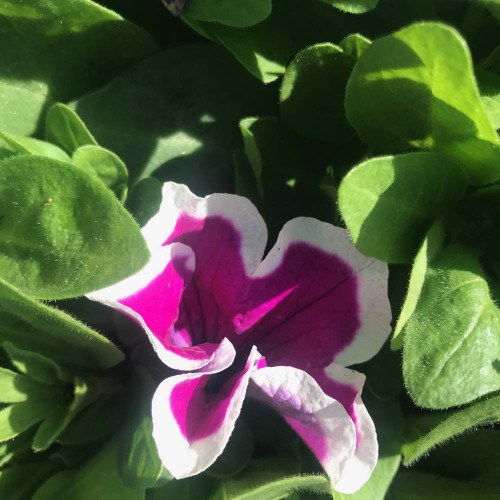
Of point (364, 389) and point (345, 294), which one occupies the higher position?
point (345, 294)

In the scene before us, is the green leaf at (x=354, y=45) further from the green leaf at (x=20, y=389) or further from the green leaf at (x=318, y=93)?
the green leaf at (x=20, y=389)

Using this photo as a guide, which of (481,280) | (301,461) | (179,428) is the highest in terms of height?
(481,280)

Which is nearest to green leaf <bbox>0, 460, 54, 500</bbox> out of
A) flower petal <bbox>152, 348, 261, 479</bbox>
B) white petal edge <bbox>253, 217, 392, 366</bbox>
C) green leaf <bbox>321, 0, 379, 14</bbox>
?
flower petal <bbox>152, 348, 261, 479</bbox>

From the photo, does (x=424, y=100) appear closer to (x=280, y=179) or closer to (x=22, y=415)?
(x=280, y=179)

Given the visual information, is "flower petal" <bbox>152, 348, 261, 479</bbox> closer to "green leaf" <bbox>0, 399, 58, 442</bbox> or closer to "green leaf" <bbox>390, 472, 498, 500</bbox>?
"green leaf" <bbox>0, 399, 58, 442</bbox>

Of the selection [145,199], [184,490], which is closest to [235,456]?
[184,490]

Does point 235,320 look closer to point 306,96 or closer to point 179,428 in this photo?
point 179,428

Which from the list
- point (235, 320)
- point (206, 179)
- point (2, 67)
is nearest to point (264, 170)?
point (206, 179)

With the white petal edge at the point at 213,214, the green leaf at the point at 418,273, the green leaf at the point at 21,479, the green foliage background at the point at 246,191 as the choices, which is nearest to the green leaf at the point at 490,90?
the green foliage background at the point at 246,191
